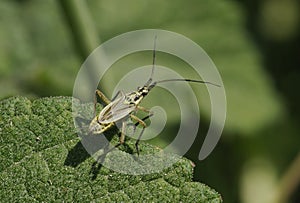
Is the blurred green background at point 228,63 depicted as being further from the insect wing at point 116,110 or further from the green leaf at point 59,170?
the green leaf at point 59,170

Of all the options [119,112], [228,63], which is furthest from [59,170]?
[228,63]

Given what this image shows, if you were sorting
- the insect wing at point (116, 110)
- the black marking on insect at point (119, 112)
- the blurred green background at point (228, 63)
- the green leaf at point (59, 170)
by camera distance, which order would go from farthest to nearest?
1. the blurred green background at point (228, 63)
2. the insect wing at point (116, 110)
3. the black marking on insect at point (119, 112)
4. the green leaf at point (59, 170)

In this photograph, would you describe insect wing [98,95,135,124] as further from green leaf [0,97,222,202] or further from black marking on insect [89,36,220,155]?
green leaf [0,97,222,202]

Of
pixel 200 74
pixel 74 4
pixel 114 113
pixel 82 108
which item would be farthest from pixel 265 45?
pixel 82 108

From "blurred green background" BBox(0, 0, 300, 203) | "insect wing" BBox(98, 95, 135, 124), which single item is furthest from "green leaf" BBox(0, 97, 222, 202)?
"blurred green background" BBox(0, 0, 300, 203)

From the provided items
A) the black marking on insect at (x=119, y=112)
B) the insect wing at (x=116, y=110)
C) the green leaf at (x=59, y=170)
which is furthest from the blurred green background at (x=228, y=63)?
the green leaf at (x=59, y=170)

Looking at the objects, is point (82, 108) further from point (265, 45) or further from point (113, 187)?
point (265, 45)
